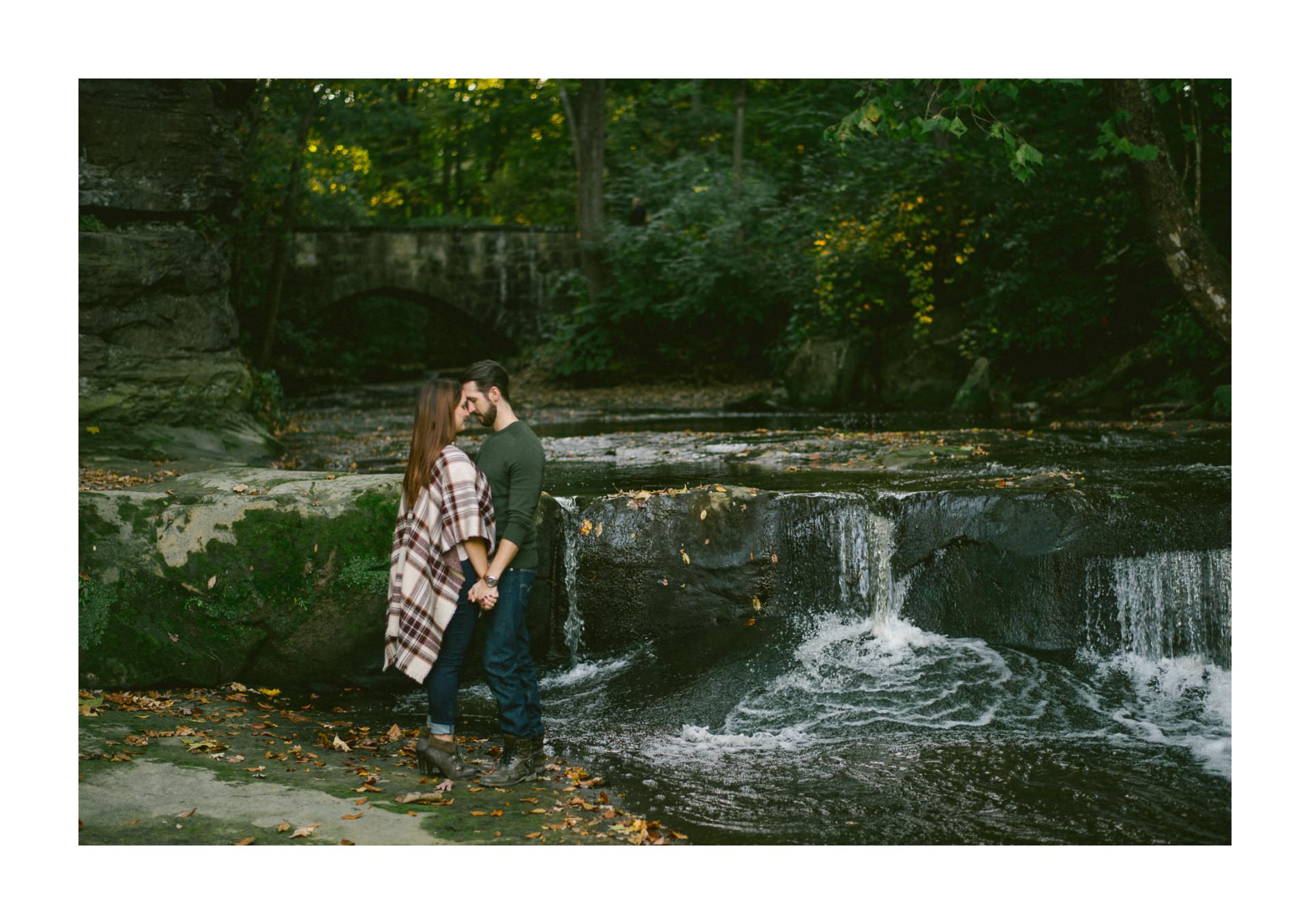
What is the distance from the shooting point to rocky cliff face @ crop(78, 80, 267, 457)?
1110 centimetres

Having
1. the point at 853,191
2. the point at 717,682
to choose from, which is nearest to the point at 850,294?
the point at 853,191

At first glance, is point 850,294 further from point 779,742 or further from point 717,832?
point 717,832

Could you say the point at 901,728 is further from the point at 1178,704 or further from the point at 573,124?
the point at 573,124

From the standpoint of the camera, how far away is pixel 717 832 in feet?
15.9

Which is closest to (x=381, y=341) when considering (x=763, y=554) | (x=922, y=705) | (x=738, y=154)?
(x=738, y=154)

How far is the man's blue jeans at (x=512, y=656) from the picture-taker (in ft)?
17.0

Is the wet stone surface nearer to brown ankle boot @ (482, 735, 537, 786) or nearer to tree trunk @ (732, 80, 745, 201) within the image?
brown ankle boot @ (482, 735, 537, 786)

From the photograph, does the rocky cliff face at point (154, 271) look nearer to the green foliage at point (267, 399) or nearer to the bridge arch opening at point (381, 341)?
the green foliage at point (267, 399)

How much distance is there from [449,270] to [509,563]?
817 inches

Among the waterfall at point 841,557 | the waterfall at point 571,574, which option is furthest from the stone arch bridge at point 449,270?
the waterfall at point 841,557

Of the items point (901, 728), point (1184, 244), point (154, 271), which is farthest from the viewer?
point (154, 271)

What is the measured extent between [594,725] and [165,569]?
8.87 ft

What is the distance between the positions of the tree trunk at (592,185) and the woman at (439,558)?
1924 centimetres

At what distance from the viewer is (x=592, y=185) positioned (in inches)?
958
